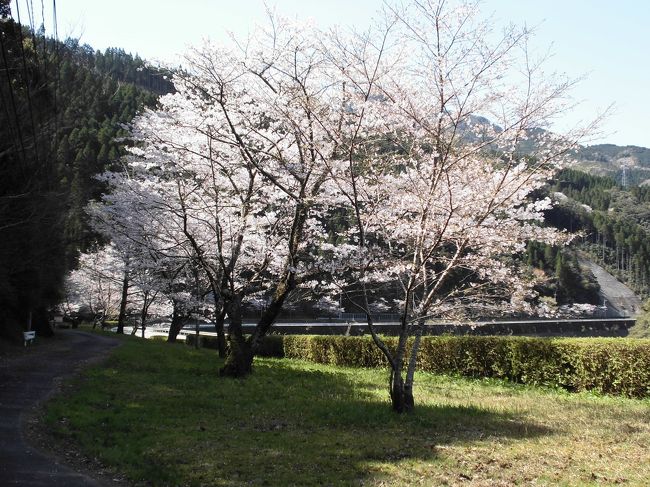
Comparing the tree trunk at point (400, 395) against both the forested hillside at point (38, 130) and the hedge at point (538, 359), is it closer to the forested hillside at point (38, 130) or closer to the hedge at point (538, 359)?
the hedge at point (538, 359)

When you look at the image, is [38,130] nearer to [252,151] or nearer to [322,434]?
[252,151]

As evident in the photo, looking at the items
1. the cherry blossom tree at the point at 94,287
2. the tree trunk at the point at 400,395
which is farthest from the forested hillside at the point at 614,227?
the tree trunk at the point at 400,395

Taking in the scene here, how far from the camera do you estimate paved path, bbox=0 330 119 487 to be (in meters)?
5.64

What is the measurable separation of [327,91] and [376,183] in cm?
206

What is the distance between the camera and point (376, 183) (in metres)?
10.3

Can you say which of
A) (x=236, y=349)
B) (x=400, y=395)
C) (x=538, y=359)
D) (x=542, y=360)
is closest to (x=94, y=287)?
(x=236, y=349)

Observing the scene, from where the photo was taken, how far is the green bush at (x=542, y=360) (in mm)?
12344

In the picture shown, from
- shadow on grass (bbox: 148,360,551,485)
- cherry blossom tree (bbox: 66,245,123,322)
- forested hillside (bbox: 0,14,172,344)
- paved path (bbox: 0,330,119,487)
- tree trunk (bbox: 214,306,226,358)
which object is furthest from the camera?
cherry blossom tree (bbox: 66,245,123,322)

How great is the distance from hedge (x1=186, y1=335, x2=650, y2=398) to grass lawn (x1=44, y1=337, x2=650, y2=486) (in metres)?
0.81

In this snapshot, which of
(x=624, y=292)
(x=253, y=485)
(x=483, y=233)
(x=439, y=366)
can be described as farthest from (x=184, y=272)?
(x=624, y=292)

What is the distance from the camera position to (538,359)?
14.8 meters

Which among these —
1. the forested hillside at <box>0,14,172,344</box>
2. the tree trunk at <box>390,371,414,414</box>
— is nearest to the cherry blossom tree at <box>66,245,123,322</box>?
the forested hillside at <box>0,14,172,344</box>

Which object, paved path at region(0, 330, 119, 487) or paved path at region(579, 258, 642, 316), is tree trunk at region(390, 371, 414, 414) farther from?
paved path at region(579, 258, 642, 316)

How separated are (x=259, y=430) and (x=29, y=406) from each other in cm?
420
